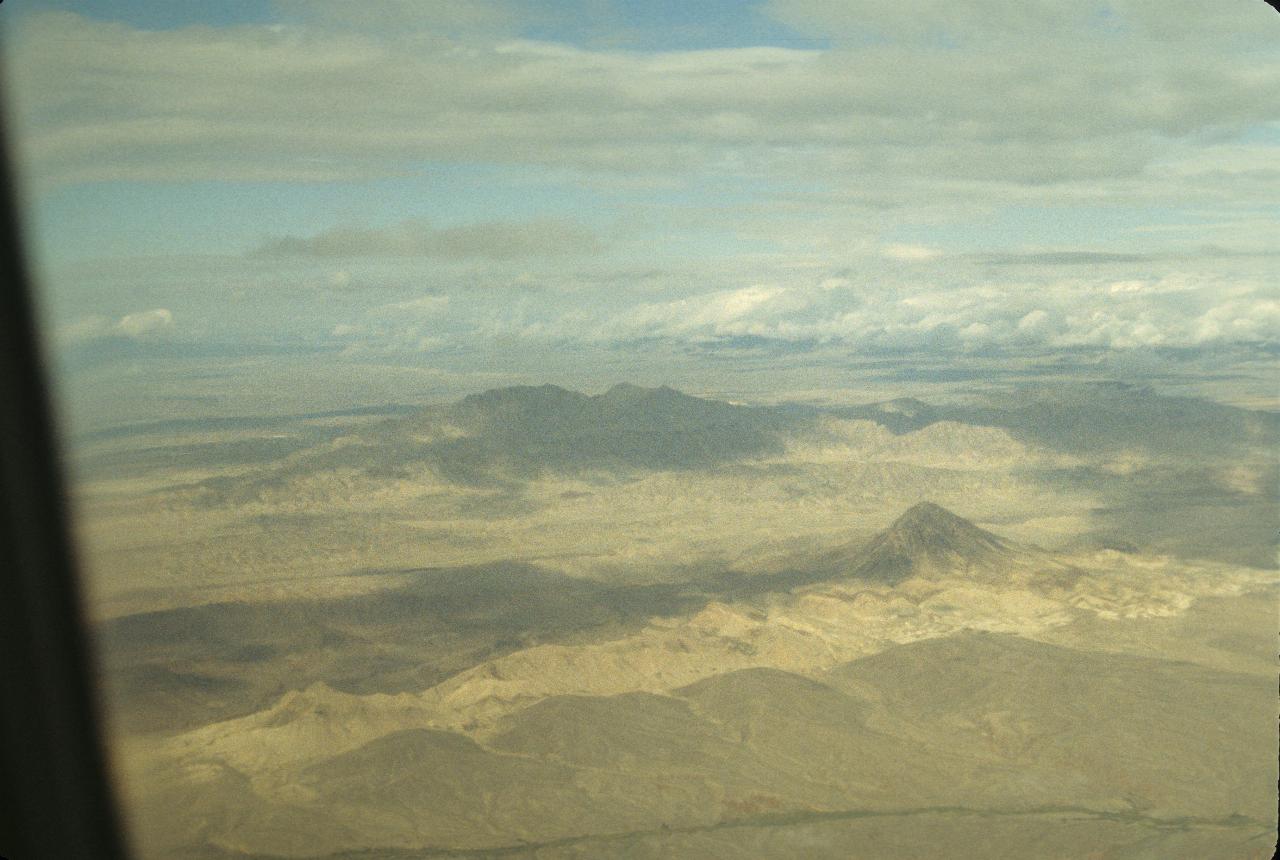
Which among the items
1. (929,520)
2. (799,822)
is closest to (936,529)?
(929,520)

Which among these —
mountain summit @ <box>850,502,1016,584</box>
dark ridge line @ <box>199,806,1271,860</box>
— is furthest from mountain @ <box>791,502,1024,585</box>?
dark ridge line @ <box>199,806,1271,860</box>

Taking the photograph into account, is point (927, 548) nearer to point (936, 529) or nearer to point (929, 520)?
point (936, 529)

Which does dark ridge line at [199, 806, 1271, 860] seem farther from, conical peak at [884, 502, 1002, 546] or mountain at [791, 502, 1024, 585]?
conical peak at [884, 502, 1002, 546]

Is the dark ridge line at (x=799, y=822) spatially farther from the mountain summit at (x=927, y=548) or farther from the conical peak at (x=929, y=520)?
the conical peak at (x=929, y=520)

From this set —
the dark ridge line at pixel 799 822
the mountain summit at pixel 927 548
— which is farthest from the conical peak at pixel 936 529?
the dark ridge line at pixel 799 822

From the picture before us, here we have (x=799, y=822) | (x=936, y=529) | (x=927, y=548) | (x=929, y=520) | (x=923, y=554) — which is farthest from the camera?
(x=929, y=520)

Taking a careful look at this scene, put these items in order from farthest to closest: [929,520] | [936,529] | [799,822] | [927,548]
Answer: [929,520]
[936,529]
[927,548]
[799,822]
